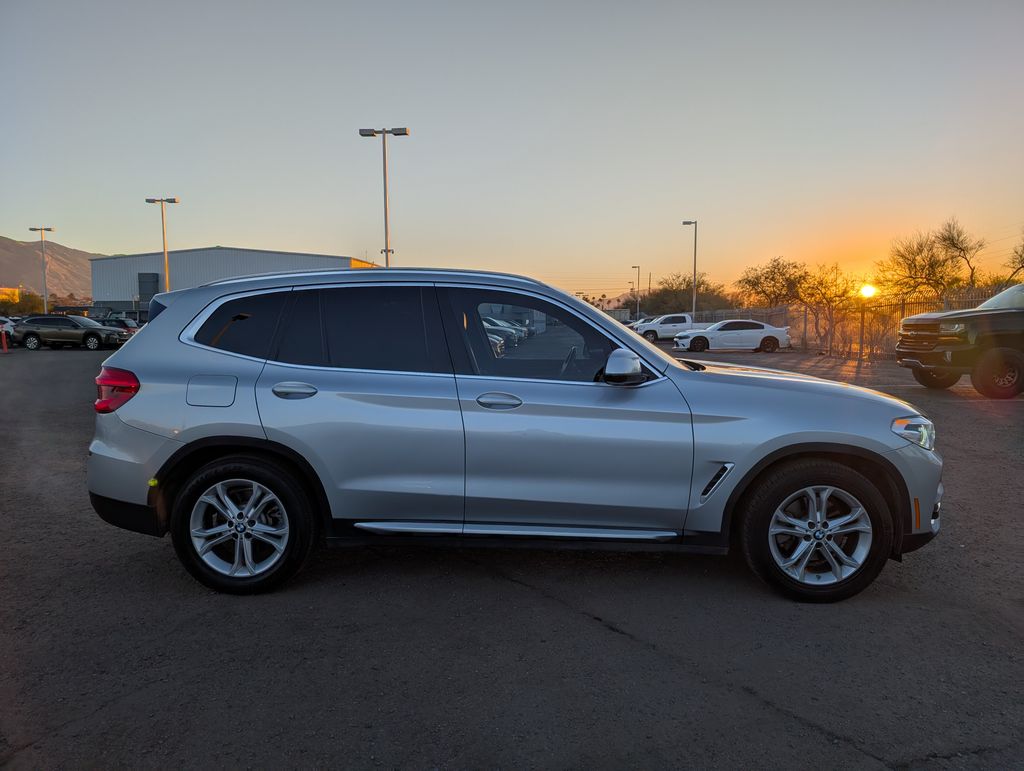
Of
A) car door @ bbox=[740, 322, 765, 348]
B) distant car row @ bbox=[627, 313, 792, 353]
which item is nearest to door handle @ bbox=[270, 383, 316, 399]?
distant car row @ bbox=[627, 313, 792, 353]

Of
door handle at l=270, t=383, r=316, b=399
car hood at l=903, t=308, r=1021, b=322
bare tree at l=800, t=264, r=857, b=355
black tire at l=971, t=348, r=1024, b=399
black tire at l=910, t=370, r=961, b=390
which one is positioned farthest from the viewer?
bare tree at l=800, t=264, r=857, b=355

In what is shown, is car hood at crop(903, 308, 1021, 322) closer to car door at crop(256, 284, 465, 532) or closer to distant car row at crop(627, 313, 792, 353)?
car door at crop(256, 284, 465, 532)

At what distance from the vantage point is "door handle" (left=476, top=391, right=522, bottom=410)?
3682mm

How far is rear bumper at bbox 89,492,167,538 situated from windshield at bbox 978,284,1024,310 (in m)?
13.5

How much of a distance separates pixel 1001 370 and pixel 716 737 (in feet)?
39.2

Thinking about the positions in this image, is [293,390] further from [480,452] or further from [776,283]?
[776,283]

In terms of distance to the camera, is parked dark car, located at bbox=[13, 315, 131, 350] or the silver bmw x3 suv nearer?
the silver bmw x3 suv

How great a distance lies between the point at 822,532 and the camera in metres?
3.71

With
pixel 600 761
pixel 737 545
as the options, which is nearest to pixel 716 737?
pixel 600 761

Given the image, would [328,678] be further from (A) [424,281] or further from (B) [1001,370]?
(B) [1001,370]

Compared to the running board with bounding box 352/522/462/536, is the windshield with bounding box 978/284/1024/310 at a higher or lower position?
higher

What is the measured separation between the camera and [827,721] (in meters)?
2.68

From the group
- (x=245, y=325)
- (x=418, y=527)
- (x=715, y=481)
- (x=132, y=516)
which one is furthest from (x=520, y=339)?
(x=132, y=516)

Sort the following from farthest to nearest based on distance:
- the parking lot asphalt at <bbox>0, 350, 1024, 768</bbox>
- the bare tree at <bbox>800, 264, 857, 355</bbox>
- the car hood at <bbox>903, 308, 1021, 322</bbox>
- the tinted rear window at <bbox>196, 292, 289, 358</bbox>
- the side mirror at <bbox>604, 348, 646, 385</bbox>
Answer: the bare tree at <bbox>800, 264, 857, 355</bbox>
the car hood at <bbox>903, 308, 1021, 322</bbox>
the tinted rear window at <bbox>196, 292, 289, 358</bbox>
the side mirror at <bbox>604, 348, 646, 385</bbox>
the parking lot asphalt at <bbox>0, 350, 1024, 768</bbox>
